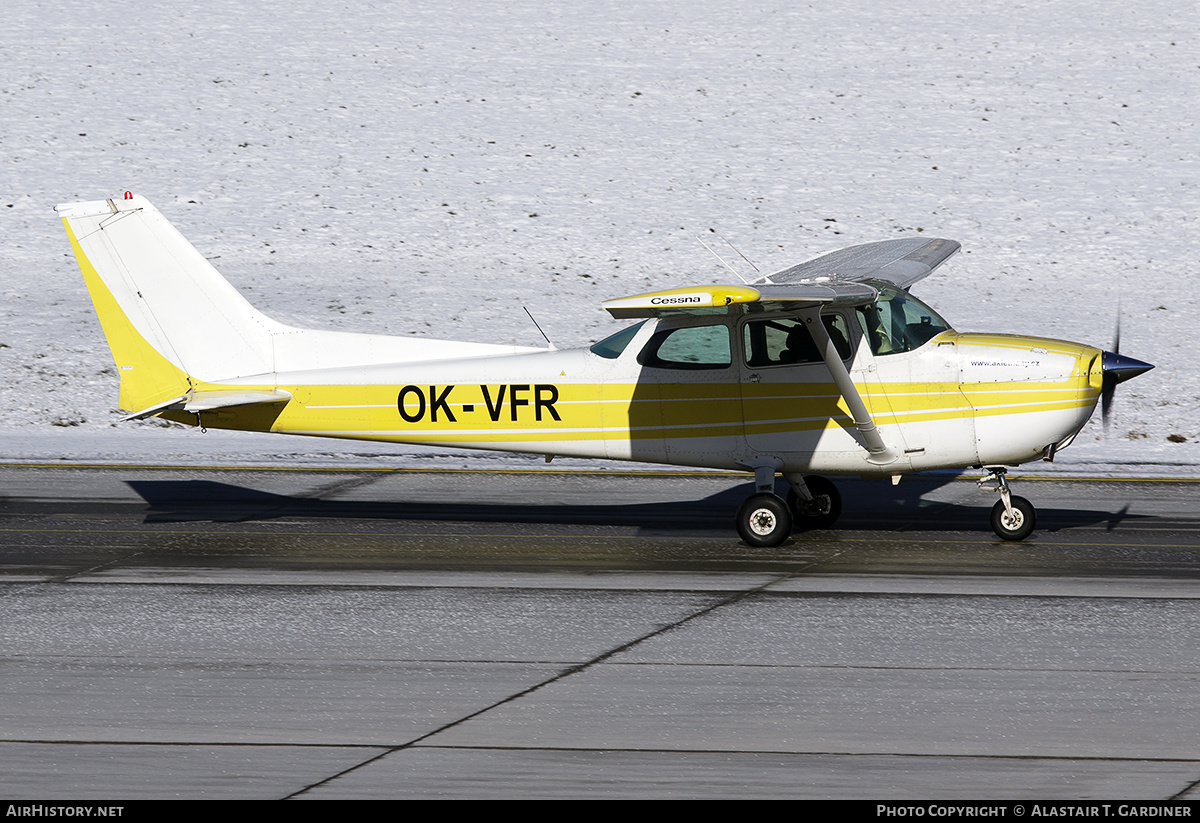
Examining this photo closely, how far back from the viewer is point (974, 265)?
27.2 m

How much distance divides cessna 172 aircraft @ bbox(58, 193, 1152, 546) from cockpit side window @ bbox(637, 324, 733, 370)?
2 centimetres

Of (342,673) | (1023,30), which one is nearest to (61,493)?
(342,673)

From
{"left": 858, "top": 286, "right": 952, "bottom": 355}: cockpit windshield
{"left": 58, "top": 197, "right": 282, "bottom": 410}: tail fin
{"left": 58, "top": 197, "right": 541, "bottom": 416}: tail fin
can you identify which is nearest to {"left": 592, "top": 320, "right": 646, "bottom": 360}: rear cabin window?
{"left": 58, "top": 197, "right": 541, "bottom": 416}: tail fin

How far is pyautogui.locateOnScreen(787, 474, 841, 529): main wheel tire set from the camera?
44.1 ft

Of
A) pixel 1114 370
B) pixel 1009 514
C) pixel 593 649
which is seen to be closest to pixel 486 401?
pixel 593 649

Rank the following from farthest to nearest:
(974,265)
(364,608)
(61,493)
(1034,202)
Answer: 1. (1034,202)
2. (974,265)
3. (61,493)
4. (364,608)

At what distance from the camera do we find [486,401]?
42.7 ft

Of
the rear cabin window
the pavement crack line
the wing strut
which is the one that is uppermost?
the rear cabin window

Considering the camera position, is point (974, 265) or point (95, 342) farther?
point (974, 265)

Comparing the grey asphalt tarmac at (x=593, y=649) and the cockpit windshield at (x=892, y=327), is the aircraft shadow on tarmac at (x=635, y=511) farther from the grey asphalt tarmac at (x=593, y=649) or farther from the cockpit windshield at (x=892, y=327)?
the cockpit windshield at (x=892, y=327)

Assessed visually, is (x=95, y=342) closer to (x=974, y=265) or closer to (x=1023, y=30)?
(x=974, y=265)

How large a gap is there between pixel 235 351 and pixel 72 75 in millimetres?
25771

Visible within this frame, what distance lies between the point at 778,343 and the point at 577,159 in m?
20.7

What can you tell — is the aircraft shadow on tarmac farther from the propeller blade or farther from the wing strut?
the propeller blade
